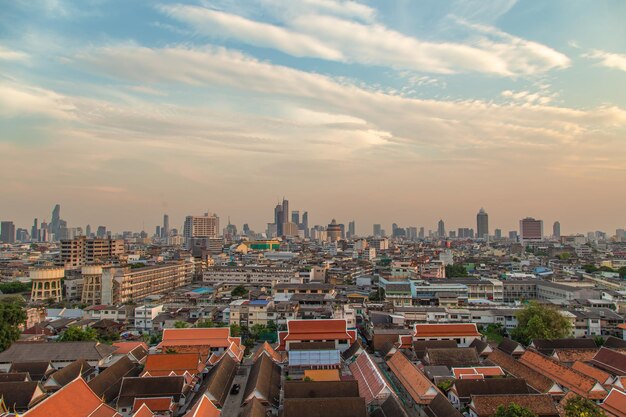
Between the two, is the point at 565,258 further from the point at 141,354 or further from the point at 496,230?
the point at 496,230

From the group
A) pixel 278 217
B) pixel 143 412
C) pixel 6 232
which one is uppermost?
pixel 278 217

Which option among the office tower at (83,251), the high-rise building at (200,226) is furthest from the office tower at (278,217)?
the office tower at (83,251)

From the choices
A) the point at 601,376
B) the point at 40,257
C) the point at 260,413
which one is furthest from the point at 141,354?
the point at 40,257

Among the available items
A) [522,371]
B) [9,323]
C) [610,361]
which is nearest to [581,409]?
[522,371]

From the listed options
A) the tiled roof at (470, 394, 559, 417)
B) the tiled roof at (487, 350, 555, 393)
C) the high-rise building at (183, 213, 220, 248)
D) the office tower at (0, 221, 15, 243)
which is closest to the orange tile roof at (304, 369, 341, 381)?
the tiled roof at (470, 394, 559, 417)

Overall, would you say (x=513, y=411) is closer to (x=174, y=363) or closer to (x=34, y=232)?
(x=174, y=363)

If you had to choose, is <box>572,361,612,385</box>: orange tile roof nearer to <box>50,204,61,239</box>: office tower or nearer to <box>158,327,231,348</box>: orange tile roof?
<box>158,327,231,348</box>: orange tile roof
